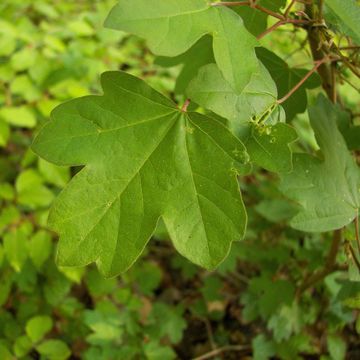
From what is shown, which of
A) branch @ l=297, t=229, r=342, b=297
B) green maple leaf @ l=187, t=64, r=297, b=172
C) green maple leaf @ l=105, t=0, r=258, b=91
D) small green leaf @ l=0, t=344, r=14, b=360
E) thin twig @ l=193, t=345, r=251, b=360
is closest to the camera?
green maple leaf @ l=105, t=0, r=258, b=91

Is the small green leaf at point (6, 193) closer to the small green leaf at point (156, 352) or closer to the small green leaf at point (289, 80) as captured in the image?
the small green leaf at point (156, 352)

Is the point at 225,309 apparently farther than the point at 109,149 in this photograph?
Yes

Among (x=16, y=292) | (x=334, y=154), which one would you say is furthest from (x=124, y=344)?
(x=334, y=154)

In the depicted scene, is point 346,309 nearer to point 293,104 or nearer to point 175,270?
point 293,104

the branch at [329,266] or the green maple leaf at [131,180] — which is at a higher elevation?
the green maple leaf at [131,180]

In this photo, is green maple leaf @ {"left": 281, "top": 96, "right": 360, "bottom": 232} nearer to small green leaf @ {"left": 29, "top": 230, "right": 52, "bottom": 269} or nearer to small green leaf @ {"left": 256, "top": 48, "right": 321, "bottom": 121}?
small green leaf @ {"left": 256, "top": 48, "right": 321, "bottom": 121}

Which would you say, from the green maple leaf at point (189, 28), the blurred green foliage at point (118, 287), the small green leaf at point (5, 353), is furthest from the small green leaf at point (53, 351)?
the green maple leaf at point (189, 28)

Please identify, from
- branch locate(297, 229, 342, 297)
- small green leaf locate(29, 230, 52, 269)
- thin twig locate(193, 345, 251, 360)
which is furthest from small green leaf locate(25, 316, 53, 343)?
branch locate(297, 229, 342, 297)
